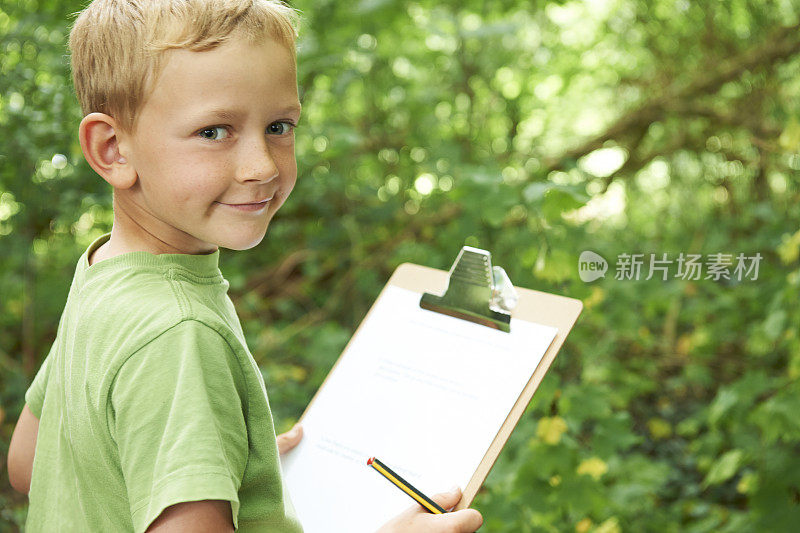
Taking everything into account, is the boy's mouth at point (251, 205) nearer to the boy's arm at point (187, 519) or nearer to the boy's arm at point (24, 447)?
the boy's arm at point (187, 519)

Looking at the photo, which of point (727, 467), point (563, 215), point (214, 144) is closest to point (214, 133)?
point (214, 144)

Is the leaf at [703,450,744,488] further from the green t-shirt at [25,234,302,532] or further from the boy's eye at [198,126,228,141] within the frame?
the boy's eye at [198,126,228,141]

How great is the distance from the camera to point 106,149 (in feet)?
3.02

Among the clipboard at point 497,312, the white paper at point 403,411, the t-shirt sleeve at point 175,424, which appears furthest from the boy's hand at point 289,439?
the t-shirt sleeve at point 175,424

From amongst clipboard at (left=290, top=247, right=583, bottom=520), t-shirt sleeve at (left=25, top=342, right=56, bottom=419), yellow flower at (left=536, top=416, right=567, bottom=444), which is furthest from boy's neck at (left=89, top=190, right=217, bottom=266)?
yellow flower at (left=536, top=416, right=567, bottom=444)

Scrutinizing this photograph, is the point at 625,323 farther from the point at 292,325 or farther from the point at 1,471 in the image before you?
the point at 1,471

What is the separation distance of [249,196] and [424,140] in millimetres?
2544

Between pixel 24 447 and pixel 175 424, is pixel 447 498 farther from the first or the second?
pixel 24 447

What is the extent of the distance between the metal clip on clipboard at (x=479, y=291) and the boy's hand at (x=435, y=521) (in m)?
0.30

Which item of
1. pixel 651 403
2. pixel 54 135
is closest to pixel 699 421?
pixel 651 403

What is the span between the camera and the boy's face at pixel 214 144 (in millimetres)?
842

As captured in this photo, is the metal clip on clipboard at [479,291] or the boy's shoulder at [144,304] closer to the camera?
the boy's shoulder at [144,304]

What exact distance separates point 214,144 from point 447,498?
561 millimetres

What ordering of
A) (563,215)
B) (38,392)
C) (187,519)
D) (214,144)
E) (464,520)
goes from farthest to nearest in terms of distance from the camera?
(563,215), (38,392), (464,520), (214,144), (187,519)
